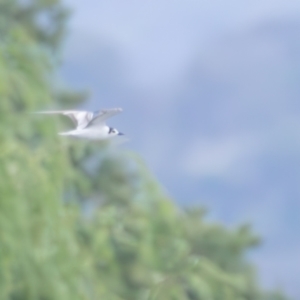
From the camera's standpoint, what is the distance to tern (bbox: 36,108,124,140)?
538mm

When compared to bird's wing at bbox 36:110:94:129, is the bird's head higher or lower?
lower

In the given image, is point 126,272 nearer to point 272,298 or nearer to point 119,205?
point 119,205

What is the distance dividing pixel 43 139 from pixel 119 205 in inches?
109

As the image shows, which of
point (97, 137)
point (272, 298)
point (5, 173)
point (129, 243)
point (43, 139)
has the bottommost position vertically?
point (97, 137)

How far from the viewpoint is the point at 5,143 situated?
1.63 m

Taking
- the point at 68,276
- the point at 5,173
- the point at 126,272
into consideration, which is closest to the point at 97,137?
the point at 5,173

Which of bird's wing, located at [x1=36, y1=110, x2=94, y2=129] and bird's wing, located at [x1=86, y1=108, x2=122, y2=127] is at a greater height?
bird's wing, located at [x1=36, y1=110, x2=94, y2=129]

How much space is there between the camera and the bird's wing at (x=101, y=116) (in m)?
0.54

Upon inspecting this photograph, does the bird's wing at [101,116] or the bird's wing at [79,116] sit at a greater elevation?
the bird's wing at [79,116]

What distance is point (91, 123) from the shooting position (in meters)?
0.56

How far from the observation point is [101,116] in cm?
55

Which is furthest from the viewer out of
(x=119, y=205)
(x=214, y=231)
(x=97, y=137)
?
(x=214, y=231)

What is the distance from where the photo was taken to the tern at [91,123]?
21.2 inches

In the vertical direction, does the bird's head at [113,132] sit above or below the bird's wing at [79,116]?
below
